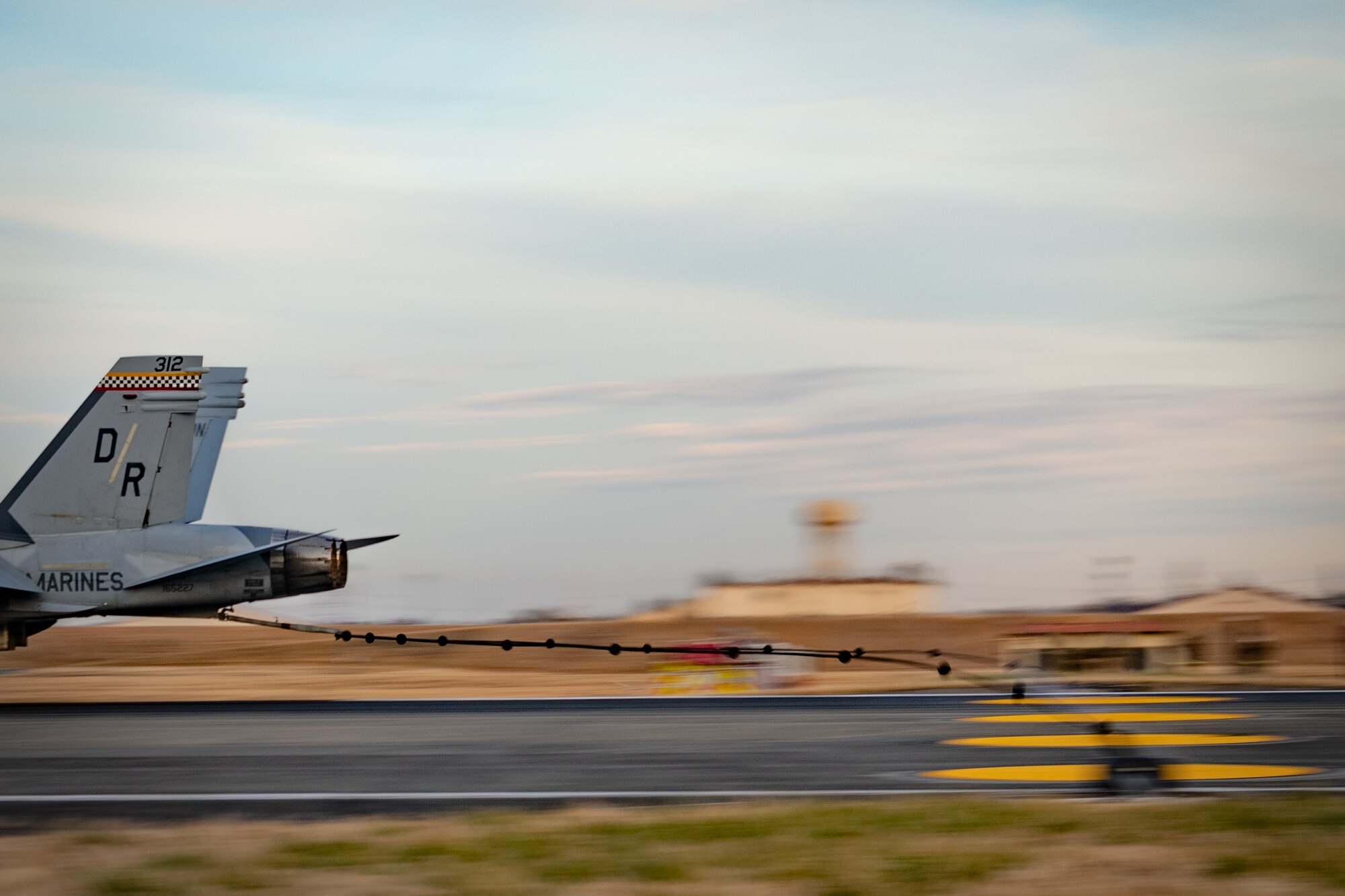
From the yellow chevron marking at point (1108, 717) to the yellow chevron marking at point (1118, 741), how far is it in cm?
219

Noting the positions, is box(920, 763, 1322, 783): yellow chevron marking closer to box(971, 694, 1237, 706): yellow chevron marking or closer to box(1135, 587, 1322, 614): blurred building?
box(971, 694, 1237, 706): yellow chevron marking

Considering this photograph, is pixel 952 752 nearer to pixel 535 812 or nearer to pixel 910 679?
pixel 535 812

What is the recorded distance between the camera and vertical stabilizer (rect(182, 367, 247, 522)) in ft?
89.1

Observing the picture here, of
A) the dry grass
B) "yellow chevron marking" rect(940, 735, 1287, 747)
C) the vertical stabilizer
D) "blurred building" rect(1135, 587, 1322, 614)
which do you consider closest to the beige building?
"blurred building" rect(1135, 587, 1322, 614)

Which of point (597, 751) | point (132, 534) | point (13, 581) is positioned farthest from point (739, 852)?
point (13, 581)

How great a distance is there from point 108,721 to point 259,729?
132 inches

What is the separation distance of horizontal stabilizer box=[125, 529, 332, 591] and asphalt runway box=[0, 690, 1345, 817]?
2.22 m

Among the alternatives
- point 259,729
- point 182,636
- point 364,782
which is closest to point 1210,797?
point 364,782

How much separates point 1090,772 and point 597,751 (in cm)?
563

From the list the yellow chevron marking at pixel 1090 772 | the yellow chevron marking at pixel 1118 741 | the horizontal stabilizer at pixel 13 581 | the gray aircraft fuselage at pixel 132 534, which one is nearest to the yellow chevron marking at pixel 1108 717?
the yellow chevron marking at pixel 1118 741

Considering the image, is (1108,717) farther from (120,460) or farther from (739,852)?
(120,460)

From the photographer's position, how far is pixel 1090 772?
514 inches

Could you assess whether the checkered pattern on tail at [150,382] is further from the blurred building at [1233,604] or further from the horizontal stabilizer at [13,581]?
the blurred building at [1233,604]

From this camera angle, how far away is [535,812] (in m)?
10.9
